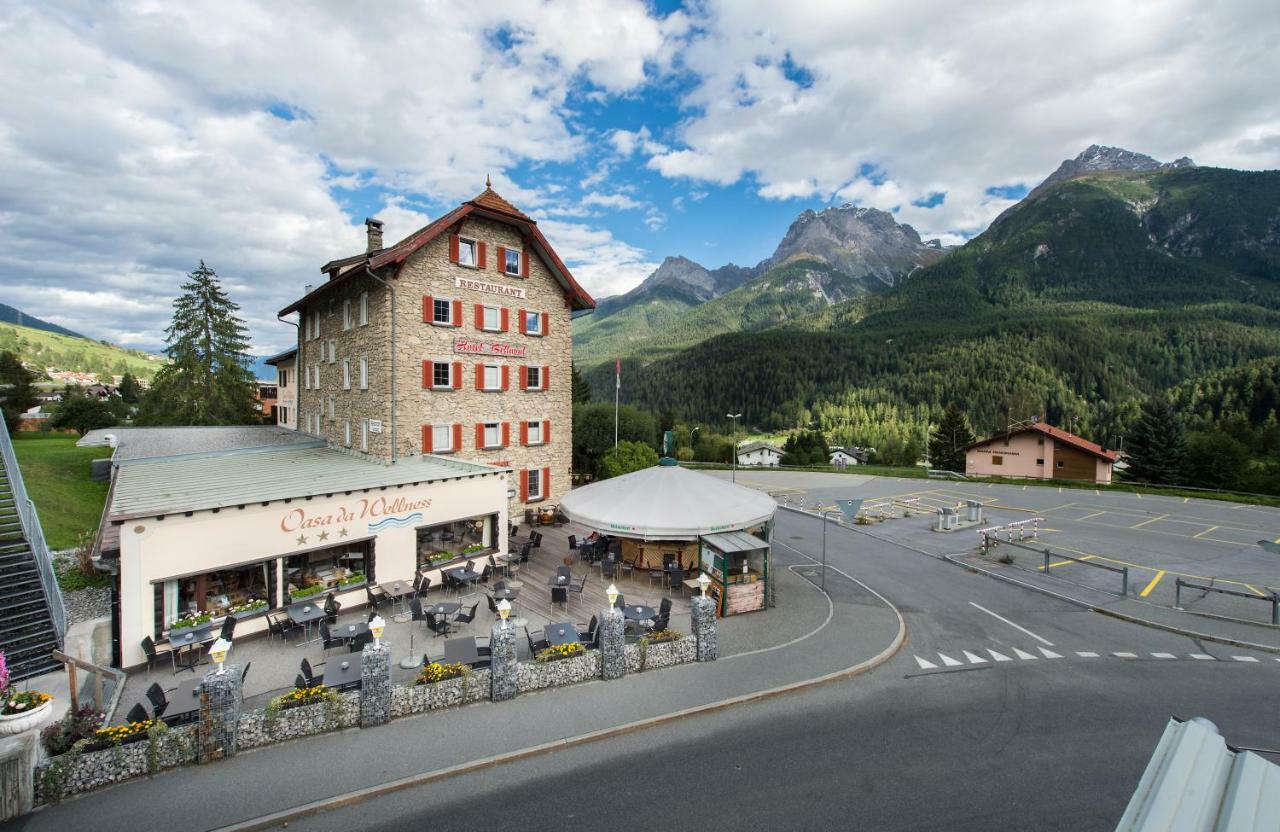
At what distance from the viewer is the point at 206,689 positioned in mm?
8648

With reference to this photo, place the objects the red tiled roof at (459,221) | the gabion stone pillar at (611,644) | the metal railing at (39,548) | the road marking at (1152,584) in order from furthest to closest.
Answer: the red tiled roof at (459,221) → the road marking at (1152,584) → the gabion stone pillar at (611,644) → the metal railing at (39,548)

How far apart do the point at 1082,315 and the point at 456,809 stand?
710ft

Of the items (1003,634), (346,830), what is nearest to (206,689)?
(346,830)

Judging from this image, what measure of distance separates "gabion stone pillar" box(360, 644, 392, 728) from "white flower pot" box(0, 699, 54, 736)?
4.19m

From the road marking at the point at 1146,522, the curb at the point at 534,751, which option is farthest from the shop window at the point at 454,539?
the road marking at the point at 1146,522

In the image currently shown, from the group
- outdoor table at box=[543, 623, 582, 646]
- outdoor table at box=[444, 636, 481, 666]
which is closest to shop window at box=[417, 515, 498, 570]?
outdoor table at box=[444, 636, 481, 666]

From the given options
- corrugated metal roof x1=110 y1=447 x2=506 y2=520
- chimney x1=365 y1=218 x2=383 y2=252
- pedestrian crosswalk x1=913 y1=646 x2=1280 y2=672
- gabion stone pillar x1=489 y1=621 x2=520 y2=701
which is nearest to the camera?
gabion stone pillar x1=489 y1=621 x2=520 y2=701

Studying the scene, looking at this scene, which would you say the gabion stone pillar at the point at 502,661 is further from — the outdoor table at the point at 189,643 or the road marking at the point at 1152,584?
the road marking at the point at 1152,584

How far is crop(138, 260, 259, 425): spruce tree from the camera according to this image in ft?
128

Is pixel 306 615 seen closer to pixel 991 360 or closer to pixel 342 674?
pixel 342 674

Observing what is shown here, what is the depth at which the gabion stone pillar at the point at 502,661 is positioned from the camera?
34.9ft

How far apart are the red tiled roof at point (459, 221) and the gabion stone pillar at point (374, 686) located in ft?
50.9

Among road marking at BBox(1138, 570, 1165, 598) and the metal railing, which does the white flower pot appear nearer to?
the metal railing

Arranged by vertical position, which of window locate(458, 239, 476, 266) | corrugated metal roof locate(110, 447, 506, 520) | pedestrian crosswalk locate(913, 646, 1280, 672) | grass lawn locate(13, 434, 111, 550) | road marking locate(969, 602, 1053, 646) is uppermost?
window locate(458, 239, 476, 266)
